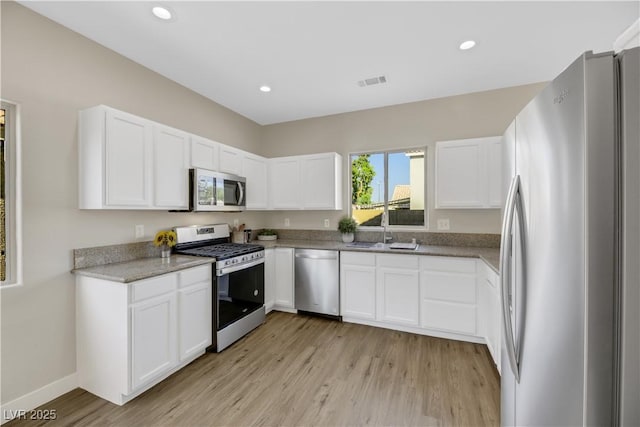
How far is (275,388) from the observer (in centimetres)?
212

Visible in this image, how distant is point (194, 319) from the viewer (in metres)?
2.43

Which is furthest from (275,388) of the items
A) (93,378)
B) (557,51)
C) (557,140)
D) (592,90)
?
(557,51)

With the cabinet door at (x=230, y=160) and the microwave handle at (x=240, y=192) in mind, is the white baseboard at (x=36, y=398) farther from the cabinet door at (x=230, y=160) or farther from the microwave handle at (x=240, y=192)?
the cabinet door at (x=230, y=160)

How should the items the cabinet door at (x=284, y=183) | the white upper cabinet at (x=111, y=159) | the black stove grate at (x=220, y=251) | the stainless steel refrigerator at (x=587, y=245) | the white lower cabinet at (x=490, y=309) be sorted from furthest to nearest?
the cabinet door at (x=284, y=183) → the black stove grate at (x=220, y=251) → the white lower cabinet at (x=490, y=309) → the white upper cabinet at (x=111, y=159) → the stainless steel refrigerator at (x=587, y=245)

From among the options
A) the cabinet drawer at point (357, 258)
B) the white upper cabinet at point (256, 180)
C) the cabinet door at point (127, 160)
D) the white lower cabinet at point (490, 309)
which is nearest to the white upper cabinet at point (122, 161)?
the cabinet door at point (127, 160)

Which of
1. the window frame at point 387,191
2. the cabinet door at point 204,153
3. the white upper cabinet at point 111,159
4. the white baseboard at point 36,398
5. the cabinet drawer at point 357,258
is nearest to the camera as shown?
the white baseboard at point 36,398

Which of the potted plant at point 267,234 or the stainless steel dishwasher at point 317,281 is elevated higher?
the potted plant at point 267,234

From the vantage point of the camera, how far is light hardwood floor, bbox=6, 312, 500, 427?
1.81 metres

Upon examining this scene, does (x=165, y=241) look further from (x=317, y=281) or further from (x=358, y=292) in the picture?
(x=358, y=292)

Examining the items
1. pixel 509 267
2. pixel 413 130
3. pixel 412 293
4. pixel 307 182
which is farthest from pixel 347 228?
pixel 509 267

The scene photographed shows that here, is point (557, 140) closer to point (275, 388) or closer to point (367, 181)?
point (275, 388)

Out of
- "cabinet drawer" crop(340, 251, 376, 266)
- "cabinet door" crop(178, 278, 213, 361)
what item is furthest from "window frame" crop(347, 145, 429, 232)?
"cabinet door" crop(178, 278, 213, 361)

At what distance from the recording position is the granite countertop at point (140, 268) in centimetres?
195

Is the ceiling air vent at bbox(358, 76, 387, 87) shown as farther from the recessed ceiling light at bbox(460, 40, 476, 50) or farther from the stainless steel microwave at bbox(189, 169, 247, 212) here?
the stainless steel microwave at bbox(189, 169, 247, 212)
